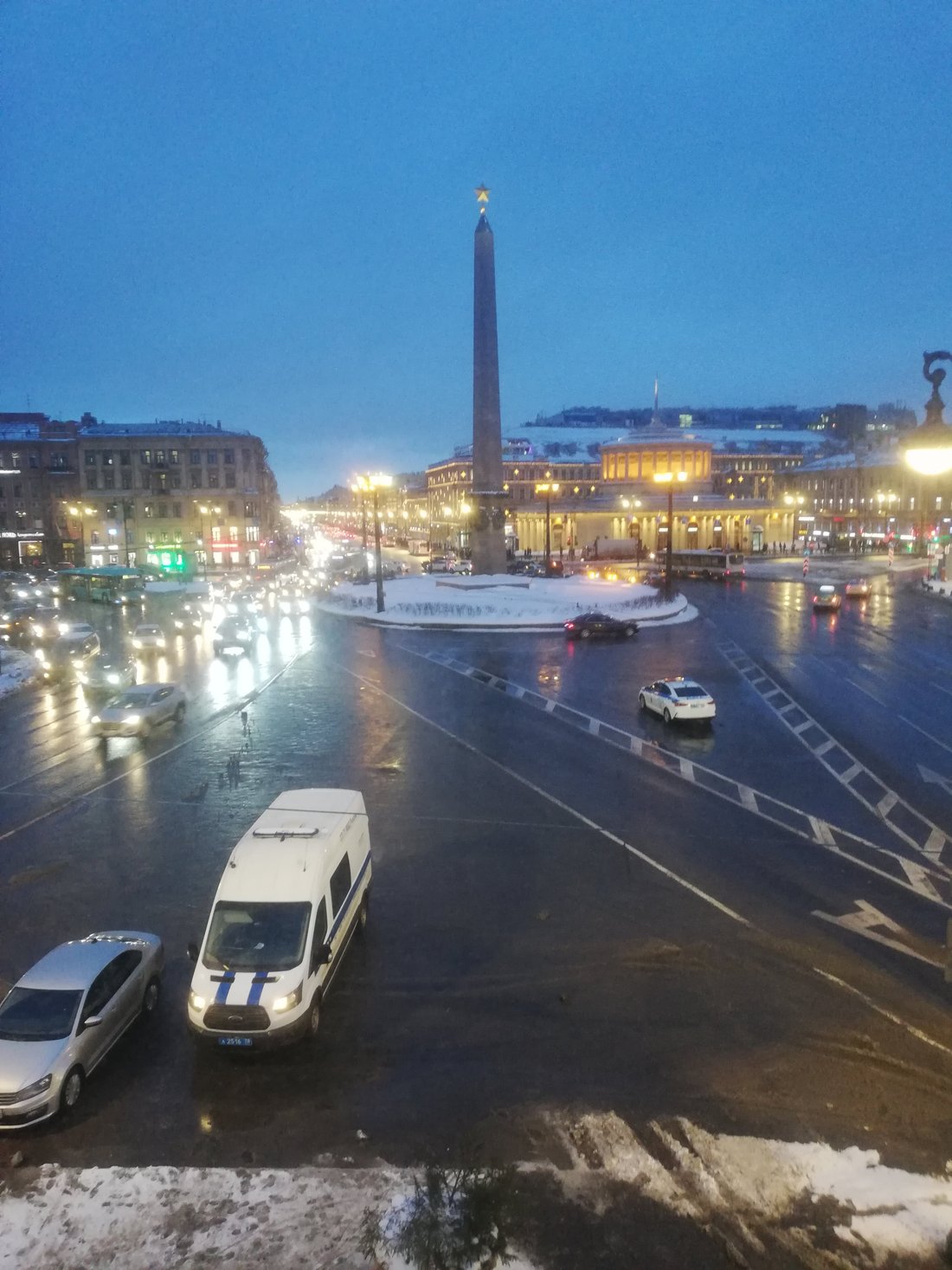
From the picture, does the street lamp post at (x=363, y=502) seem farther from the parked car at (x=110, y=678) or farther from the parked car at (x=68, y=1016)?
the parked car at (x=68, y=1016)

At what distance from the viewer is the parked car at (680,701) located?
21984 millimetres

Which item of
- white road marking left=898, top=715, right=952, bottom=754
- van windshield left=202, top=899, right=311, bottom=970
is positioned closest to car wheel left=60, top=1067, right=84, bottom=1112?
van windshield left=202, top=899, right=311, bottom=970

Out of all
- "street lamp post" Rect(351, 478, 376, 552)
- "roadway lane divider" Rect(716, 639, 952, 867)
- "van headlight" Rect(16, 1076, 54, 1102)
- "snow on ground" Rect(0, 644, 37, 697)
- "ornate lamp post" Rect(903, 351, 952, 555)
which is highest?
"street lamp post" Rect(351, 478, 376, 552)

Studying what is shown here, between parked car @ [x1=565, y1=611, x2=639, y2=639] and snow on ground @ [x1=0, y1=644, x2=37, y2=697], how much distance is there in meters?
22.7

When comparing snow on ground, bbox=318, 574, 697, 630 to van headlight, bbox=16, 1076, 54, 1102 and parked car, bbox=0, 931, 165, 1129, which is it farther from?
van headlight, bbox=16, 1076, 54, 1102

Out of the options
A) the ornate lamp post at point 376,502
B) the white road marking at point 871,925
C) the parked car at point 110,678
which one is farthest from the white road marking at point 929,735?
the ornate lamp post at point 376,502

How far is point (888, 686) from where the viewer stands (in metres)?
26.5

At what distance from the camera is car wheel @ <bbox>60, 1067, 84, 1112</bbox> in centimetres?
802

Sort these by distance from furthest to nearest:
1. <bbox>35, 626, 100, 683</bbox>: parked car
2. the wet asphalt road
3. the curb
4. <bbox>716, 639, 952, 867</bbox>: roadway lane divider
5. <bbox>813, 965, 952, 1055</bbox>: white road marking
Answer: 1. the curb
2. <bbox>35, 626, 100, 683</bbox>: parked car
3. <bbox>716, 639, 952, 867</bbox>: roadway lane divider
4. <bbox>813, 965, 952, 1055</bbox>: white road marking
5. the wet asphalt road

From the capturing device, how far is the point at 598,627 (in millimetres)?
39500

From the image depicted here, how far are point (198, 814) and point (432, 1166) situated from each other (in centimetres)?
1014

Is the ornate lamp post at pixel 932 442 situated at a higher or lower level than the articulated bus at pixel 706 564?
higher

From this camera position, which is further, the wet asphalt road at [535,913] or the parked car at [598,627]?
the parked car at [598,627]

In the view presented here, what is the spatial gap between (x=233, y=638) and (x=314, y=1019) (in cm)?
2882
